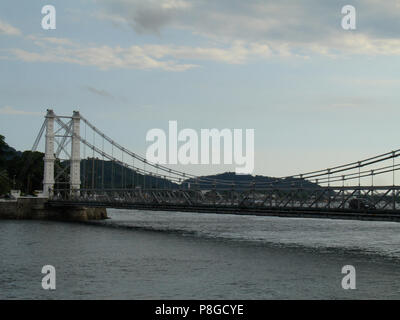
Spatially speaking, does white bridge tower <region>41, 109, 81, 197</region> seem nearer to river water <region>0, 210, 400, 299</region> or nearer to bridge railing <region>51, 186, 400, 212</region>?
bridge railing <region>51, 186, 400, 212</region>

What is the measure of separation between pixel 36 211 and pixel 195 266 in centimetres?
5648

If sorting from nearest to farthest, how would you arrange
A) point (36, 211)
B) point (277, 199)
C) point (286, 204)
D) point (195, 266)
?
point (195, 266)
point (286, 204)
point (277, 199)
point (36, 211)

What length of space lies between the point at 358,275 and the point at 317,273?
8.11 feet

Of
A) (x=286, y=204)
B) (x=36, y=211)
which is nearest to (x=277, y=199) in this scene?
(x=286, y=204)

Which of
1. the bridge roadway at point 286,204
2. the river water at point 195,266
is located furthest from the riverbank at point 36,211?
the river water at point 195,266

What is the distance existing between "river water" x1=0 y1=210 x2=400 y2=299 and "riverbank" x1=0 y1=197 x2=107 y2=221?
2703cm

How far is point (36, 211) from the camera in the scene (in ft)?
304

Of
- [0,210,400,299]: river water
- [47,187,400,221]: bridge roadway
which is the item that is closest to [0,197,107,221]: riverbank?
[47,187,400,221]: bridge roadway

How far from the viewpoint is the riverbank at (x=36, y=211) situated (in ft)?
297

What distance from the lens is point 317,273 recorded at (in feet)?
126

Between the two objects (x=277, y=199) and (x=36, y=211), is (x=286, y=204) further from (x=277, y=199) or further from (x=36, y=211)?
(x=36, y=211)

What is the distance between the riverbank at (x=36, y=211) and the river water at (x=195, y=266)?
2703 cm
